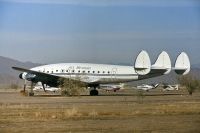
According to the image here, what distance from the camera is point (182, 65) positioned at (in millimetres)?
77688

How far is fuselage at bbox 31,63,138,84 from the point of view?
72938 millimetres

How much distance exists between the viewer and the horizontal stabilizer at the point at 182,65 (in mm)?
77000

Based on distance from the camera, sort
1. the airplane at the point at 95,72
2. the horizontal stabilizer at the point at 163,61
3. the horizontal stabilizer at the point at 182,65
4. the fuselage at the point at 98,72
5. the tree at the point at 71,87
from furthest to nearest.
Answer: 1. the horizontal stabilizer at the point at 182,65
2. the horizontal stabilizer at the point at 163,61
3. the fuselage at the point at 98,72
4. the airplane at the point at 95,72
5. the tree at the point at 71,87

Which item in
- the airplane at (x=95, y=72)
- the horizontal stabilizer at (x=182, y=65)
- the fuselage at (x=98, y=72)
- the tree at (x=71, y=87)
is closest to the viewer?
the tree at (x=71, y=87)

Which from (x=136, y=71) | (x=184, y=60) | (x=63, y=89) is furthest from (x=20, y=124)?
(x=184, y=60)

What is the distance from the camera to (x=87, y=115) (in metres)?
31.4

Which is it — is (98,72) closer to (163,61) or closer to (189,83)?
(163,61)

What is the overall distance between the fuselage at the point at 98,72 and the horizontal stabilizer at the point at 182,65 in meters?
8.41

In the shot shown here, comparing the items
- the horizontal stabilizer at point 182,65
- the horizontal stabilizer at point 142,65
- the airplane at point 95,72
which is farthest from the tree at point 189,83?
the horizontal stabilizer at point 142,65

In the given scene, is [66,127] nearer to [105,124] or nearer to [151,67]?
[105,124]

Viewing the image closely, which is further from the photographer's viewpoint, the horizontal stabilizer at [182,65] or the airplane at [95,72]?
the horizontal stabilizer at [182,65]

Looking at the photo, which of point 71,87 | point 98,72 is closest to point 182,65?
point 98,72

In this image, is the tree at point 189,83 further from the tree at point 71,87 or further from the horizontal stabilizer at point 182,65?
the tree at point 71,87

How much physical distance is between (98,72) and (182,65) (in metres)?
14.3
